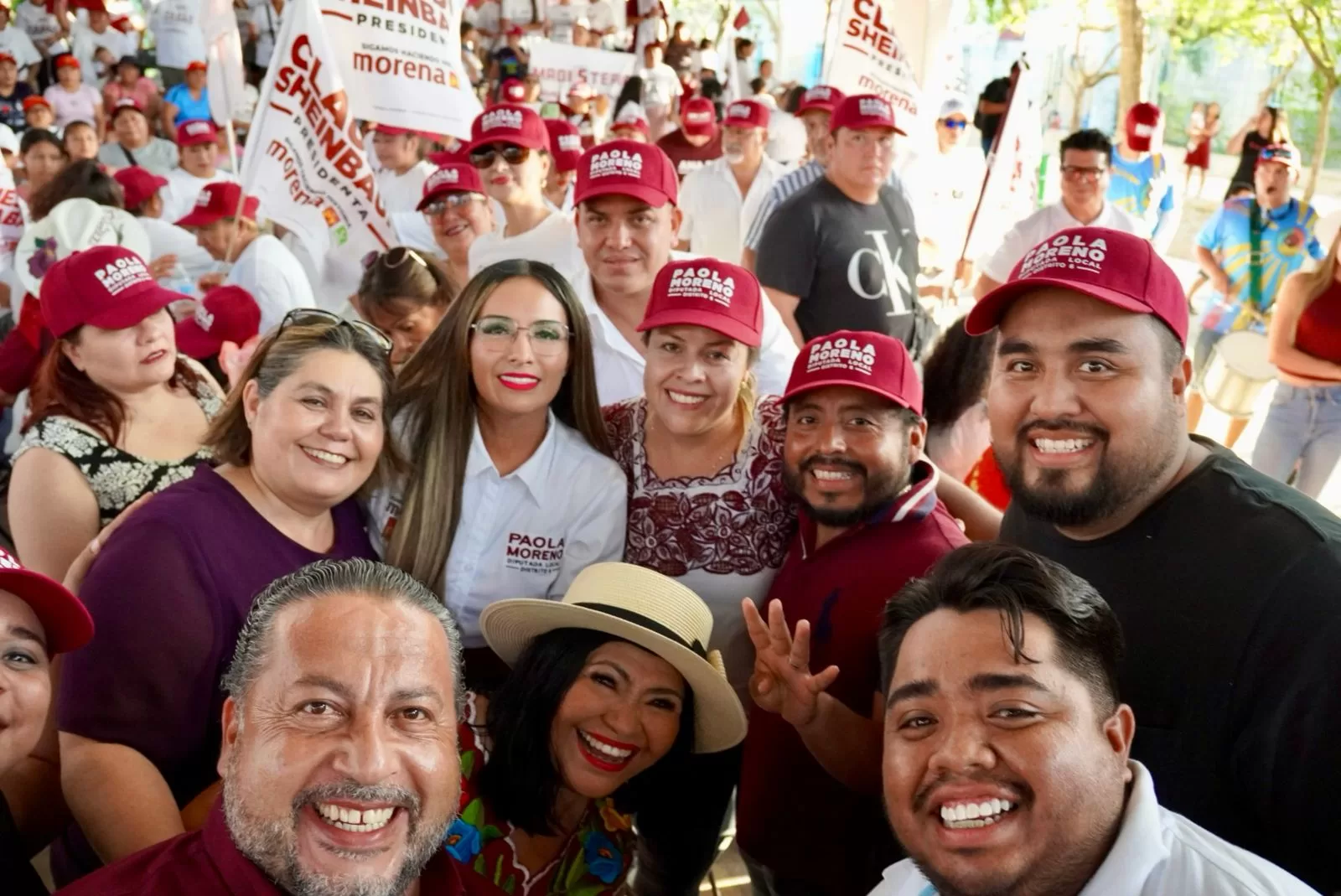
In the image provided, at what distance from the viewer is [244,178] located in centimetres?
488

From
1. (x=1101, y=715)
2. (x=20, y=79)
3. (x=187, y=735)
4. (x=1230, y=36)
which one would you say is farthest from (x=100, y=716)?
(x=1230, y=36)

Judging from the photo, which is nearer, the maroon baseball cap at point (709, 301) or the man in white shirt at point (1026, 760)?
the man in white shirt at point (1026, 760)

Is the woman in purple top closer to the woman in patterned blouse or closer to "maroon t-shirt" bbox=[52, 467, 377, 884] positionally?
"maroon t-shirt" bbox=[52, 467, 377, 884]

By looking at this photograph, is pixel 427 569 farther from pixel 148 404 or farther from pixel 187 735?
pixel 148 404

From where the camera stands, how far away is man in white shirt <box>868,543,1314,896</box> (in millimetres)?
1660

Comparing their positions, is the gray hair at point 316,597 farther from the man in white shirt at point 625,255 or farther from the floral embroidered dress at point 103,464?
the man in white shirt at point 625,255

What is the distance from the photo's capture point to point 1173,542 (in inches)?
80.7

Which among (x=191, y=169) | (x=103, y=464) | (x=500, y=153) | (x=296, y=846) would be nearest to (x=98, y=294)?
(x=103, y=464)

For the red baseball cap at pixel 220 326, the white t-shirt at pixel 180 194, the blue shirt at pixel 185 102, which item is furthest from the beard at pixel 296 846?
the blue shirt at pixel 185 102

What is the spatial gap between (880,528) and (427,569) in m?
1.14

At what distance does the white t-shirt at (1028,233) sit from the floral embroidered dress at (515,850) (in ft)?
13.3

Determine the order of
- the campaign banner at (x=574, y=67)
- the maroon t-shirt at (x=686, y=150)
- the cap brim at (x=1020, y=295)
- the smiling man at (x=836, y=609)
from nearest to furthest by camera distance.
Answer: the cap brim at (x=1020, y=295) < the smiling man at (x=836, y=609) < the maroon t-shirt at (x=686, y=150) < the campaign banner at (x=574, y=67)

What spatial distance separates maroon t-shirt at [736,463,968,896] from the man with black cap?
1.28 ft

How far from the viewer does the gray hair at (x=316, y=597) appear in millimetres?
2012
